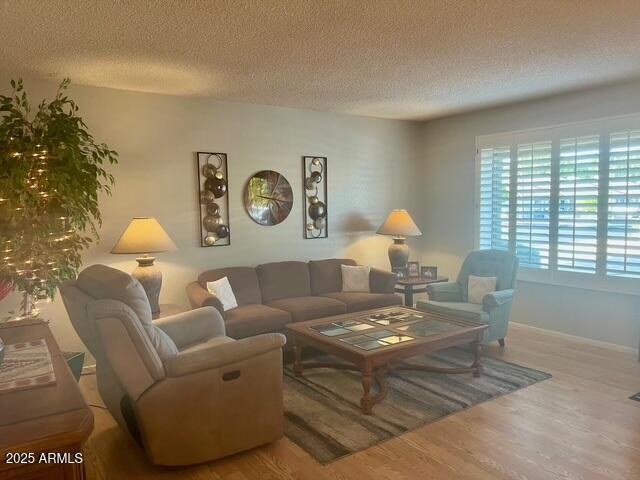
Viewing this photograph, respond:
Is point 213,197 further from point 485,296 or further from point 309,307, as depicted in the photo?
point 485,296

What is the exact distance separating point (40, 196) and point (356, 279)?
3.18m

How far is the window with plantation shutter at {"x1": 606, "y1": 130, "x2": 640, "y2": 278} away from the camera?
439cm

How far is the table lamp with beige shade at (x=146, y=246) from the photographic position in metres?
4.03

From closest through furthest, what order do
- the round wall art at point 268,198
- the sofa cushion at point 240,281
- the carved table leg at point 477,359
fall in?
the carved table leg at point 477,359 < the sofa cushion at point 240,281 < the round wall art at point 268,198

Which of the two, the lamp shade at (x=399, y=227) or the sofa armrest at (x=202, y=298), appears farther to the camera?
the lamp shade at (x=399, y=227)

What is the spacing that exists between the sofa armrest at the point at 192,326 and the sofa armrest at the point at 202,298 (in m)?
0.41

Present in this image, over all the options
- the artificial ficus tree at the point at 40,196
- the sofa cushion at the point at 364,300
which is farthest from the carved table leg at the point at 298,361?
the artificial ficus tree at the point at 40,196

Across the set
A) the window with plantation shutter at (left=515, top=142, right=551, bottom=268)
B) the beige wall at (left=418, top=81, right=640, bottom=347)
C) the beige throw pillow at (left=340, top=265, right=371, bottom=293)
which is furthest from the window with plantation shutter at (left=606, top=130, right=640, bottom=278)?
the beige throw pillow at (left=340, top=265, right=371, bottom=293)

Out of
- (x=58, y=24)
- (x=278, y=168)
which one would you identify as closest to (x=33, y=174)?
(x=58, y=24)

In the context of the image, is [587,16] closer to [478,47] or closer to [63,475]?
[478,47]

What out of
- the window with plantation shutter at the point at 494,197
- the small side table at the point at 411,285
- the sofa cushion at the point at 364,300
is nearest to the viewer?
the sofa cushion at the point at 364,300

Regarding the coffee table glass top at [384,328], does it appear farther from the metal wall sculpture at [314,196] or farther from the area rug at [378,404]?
the metal wall sculpture at [314,196]

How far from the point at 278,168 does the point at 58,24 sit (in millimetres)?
2795

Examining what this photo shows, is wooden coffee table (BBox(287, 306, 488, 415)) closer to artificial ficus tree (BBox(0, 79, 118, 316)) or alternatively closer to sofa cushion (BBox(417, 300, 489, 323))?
sofa cushion (BBox(417, 300, 489, 323))
